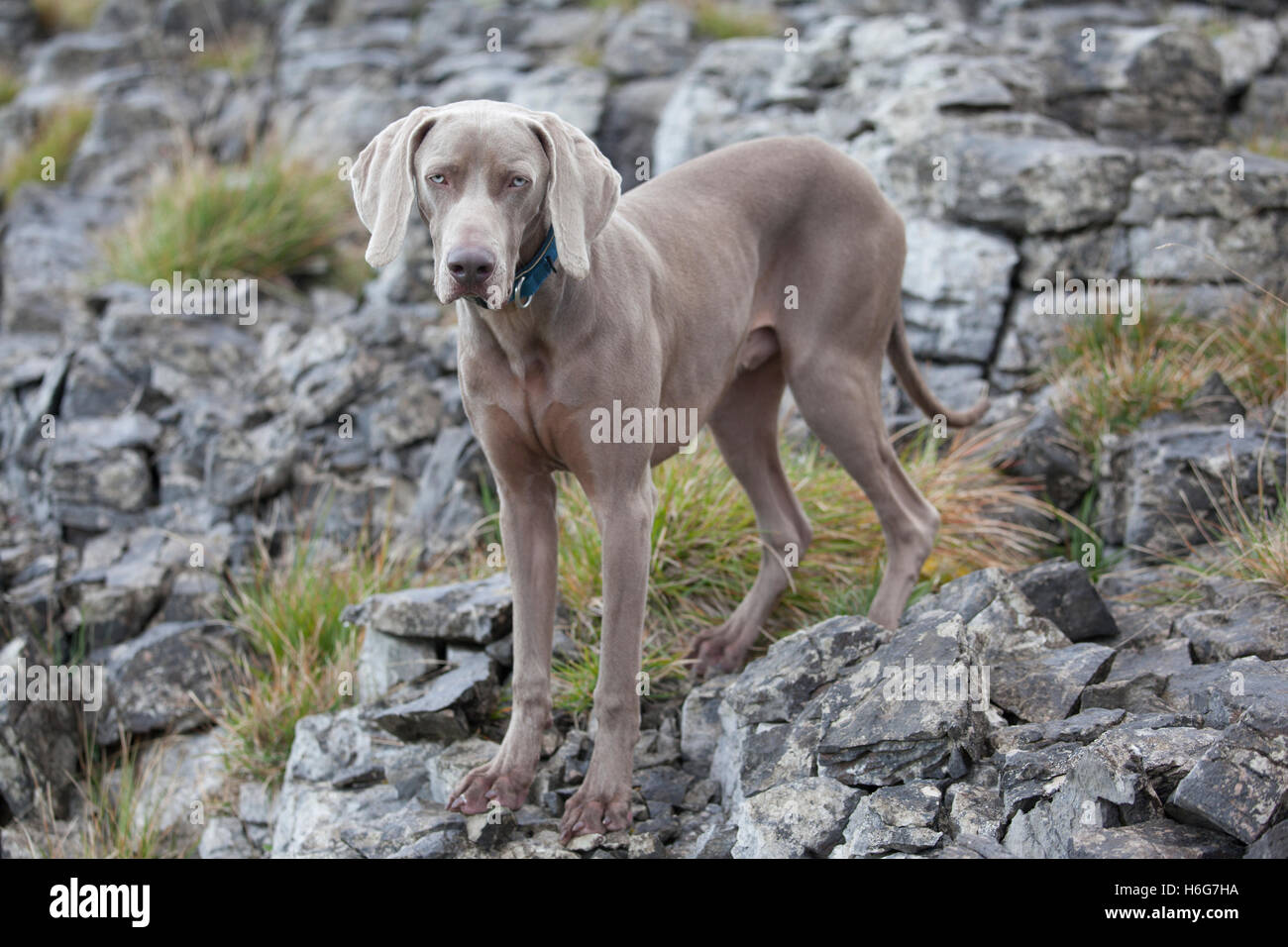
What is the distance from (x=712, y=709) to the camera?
15.1 ft

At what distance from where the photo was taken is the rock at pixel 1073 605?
4727 mm

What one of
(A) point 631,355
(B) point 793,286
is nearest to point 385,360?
(B) point 793,286

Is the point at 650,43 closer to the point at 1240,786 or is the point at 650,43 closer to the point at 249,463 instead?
the point at 249,463

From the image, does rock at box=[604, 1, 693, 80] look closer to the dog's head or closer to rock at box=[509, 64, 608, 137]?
rock at box=[509, 64, 608, 137]

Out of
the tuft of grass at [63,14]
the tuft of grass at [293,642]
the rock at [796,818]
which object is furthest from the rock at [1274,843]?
the tuft of grass at [63,14]

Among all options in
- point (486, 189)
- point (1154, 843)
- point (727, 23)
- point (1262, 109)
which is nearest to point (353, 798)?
point (486, 189)

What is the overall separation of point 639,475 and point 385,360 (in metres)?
4.02

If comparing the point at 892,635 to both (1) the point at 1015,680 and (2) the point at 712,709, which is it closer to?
(1) the point at 1015,680

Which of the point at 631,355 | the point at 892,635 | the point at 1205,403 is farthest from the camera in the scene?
the point at 1205,403

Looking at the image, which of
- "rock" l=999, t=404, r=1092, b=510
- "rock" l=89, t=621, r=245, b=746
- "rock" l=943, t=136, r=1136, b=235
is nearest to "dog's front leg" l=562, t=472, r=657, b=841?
"rock" l=89, t=621, r=245, b=746

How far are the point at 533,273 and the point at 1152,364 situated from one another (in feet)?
13.5

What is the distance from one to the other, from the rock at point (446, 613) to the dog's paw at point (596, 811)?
1092 mm

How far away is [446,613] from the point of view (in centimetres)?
496

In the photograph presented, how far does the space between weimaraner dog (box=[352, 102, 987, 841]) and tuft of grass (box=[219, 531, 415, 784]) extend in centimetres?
161
